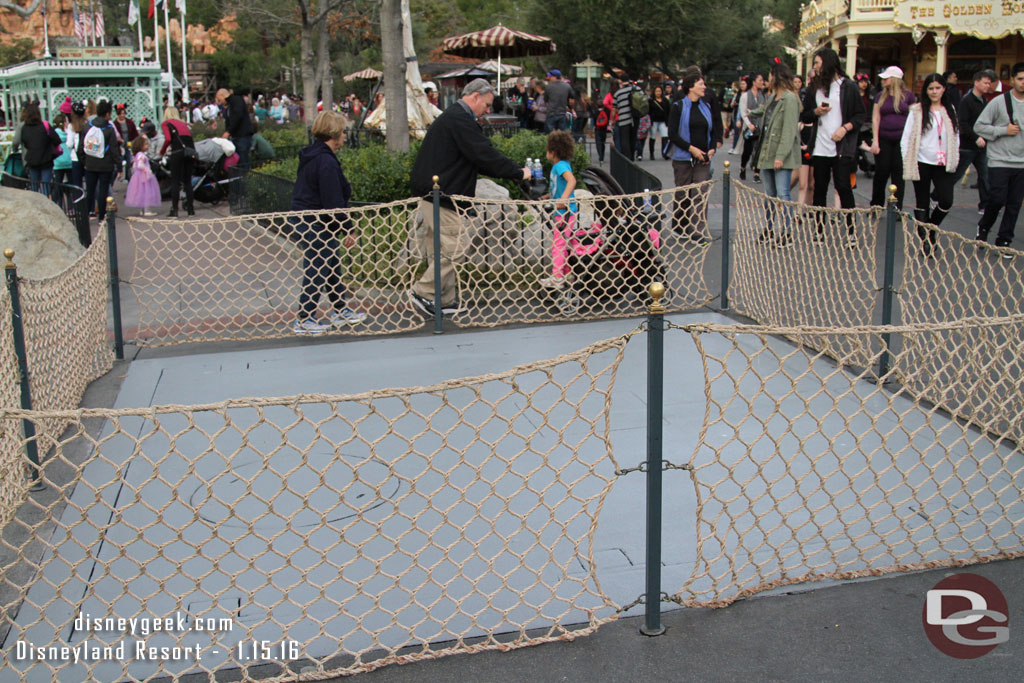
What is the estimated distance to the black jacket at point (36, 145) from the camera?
15094 mm

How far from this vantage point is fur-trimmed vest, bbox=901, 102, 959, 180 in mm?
9938

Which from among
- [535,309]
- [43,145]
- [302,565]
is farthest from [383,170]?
[302,565]

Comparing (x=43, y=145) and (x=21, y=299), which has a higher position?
(x=43, y=145)

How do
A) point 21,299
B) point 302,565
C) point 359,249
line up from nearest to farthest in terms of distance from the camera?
1. point 302,565
2. point 21,299
3. point 359,249

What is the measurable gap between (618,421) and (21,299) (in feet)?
10.7

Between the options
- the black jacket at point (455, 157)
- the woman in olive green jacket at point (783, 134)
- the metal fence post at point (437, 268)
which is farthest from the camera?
the woman in olive green jacket at point (783, 134)

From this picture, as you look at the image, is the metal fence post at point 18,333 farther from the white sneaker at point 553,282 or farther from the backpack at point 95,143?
the backpack at point 95,143

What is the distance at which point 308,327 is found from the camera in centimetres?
805

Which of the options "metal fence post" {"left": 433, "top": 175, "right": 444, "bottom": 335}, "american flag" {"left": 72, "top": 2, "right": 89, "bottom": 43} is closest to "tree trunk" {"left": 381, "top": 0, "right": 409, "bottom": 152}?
"metal fence post" {"left": 433, "top": 175, "right": 444, "bottom": 335}

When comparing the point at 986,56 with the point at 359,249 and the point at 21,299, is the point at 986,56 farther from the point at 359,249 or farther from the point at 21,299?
the point at 21,299

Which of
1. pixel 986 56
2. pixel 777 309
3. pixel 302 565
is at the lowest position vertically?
pixel 302 565

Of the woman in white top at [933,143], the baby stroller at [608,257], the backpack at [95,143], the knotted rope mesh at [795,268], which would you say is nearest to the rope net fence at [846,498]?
the knotted rope mesh at [795,268]

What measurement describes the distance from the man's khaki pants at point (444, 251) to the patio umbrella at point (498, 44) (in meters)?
16.6

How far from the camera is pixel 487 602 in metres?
3.60
